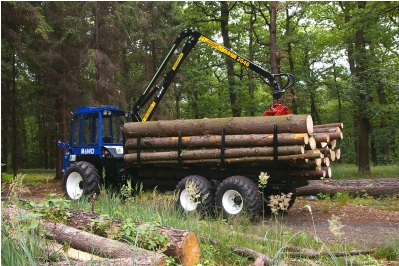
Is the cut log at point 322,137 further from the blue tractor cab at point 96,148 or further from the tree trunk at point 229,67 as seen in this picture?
the tree trunk at point 229,67

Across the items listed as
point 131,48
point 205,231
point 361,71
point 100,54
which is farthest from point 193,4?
point 205,231

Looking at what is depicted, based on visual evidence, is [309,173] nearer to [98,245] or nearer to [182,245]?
[182,245]

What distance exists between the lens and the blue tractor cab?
11.2m

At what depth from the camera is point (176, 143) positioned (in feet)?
31.6

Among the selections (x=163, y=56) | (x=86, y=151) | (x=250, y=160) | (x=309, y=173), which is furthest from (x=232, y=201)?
(x=163, y=56)

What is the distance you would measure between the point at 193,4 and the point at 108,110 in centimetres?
1601

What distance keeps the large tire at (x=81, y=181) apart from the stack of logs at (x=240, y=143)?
3.77 feet

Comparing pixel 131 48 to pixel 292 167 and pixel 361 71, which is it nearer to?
Result: pixel 361 71

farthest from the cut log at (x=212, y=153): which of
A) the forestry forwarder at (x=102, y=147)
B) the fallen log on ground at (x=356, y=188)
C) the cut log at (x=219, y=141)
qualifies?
the fallen log on ground at (x=356, y=188)

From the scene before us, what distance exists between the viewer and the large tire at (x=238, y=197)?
8344 mm

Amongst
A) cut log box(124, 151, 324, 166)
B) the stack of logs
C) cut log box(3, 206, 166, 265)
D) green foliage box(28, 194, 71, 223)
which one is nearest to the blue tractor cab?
the stack of logs

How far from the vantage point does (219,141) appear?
9.01 meters

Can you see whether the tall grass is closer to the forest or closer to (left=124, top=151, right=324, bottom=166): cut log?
(left=124, top=151, right=324, bottom=166): cut log

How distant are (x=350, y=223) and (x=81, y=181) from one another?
710 centimetres
